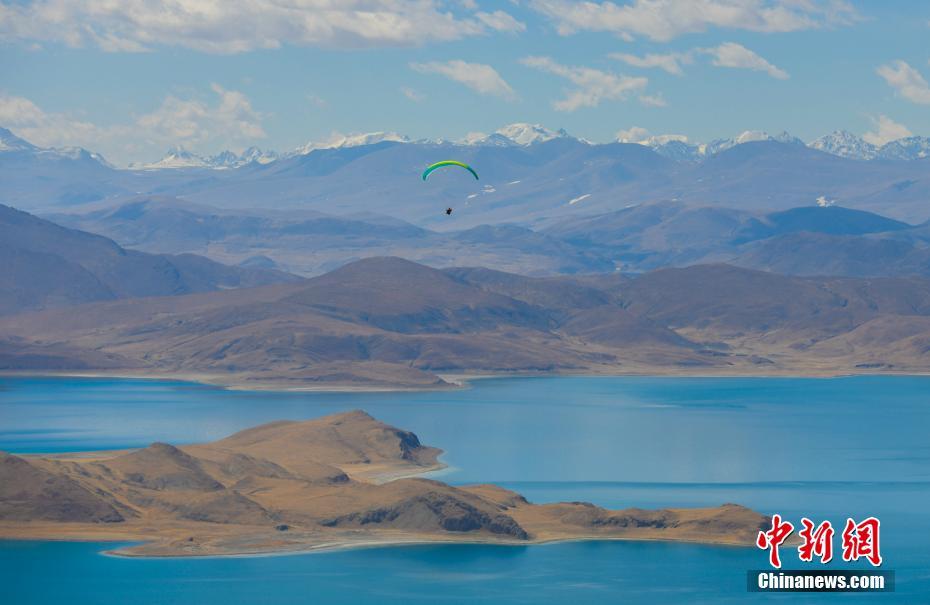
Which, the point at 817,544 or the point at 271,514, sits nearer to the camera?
the point at 817,544

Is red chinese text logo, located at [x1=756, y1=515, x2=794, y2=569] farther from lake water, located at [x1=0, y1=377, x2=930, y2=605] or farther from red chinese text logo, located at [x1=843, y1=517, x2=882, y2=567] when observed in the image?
red chinese text logo, located at [x1=843, y1=517, x2=882, y2=567]

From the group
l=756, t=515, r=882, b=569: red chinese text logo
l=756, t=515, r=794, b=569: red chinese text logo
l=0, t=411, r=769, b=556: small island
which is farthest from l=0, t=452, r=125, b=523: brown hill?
l=756, t=515, r=882, b=569: red chinese text logo

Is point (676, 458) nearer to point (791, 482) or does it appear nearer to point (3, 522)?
point (791, 482)

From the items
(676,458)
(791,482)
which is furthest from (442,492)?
(676,458)

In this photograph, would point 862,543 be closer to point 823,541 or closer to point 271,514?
point 823,541

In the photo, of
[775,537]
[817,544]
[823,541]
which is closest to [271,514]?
[775,537]

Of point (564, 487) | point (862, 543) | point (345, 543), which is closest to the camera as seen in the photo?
point (862, 543)
